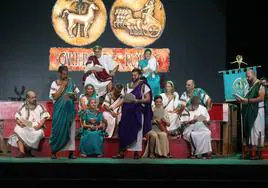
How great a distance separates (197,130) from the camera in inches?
342

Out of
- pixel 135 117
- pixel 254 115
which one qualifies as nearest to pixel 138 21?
pixel 135 117

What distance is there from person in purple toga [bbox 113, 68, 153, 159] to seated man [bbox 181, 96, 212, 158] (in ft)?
2.73

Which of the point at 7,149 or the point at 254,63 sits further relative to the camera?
the point at 254,63

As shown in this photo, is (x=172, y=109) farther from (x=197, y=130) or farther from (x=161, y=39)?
(x=161, y=39)

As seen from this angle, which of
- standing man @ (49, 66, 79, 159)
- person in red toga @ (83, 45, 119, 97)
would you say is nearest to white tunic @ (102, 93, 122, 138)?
person in red toga @ (83, 45, 119, 97)

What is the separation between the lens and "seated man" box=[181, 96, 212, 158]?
857cm

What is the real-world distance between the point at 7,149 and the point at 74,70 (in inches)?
144

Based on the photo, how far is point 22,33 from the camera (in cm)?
1239

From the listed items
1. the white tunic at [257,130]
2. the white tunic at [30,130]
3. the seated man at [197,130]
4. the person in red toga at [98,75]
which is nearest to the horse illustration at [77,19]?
the person in red toga at [98,75]

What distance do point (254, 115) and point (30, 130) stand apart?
144 inches
